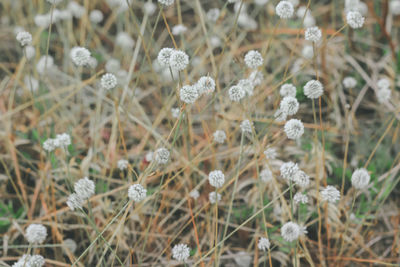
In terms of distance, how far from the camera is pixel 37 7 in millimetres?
3213

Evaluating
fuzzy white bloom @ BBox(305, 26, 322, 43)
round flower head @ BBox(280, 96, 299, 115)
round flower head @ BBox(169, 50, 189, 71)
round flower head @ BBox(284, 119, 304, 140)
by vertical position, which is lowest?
round flower head @ BBox(284, 119, 304, 140)

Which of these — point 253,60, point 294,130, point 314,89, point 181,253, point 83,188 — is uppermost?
point 253,60

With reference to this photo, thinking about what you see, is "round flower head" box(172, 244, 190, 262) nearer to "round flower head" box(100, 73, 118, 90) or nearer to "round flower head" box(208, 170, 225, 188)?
"round flower head" box(208, 170, 225, 188)

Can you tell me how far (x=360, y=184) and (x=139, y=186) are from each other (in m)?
0.93

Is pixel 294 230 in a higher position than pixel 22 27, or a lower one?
lower

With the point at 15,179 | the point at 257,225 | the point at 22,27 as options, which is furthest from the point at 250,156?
the point at 22,27

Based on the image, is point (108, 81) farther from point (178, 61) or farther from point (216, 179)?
point (216, 179)

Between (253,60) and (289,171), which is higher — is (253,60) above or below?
above

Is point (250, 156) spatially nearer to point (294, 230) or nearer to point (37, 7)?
point (294, 230)

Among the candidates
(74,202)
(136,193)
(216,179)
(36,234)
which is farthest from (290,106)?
(36,234)

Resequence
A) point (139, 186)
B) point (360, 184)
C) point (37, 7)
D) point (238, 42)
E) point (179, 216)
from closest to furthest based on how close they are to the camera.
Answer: point (139, 186), point (360, 184), point (179, 216), point (238, 42), point (37, 7)

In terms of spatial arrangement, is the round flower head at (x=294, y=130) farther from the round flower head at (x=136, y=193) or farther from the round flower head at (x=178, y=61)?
the round flower head at (x=136, y=193)

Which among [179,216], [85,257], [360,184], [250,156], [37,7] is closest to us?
[360,184]

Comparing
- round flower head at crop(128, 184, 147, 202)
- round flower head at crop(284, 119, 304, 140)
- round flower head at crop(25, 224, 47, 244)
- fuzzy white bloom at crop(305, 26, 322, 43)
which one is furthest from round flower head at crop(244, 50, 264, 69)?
round flower head at crop(25, 224, 47, 244)
